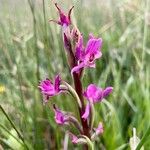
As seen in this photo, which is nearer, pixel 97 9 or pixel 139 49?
pixel 139 49

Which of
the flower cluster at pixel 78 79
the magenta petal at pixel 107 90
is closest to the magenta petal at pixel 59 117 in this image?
the flower cluster at pixel 78 79

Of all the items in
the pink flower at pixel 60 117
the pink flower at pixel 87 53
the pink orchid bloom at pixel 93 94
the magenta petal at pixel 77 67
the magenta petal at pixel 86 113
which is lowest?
the pink flower at pixel 60 117

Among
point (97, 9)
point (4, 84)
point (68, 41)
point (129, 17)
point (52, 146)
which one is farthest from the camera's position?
point (97, 9)

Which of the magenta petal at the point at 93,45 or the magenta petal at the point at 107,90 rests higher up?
the magenta petal at the point at 93,45

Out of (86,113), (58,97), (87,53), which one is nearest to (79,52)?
(87,53)

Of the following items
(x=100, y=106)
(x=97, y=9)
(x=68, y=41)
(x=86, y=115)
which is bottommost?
(x=97, y=9)

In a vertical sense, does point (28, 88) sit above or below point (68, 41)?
below

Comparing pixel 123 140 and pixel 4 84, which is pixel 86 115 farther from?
pixel 4 84

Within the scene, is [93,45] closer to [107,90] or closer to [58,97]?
[107,90]

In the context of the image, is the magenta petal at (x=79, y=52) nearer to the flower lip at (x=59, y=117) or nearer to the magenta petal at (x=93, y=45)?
the magenta petal at (x=93, y=45)

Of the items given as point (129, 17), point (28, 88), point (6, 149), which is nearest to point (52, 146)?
point (6, 149)
